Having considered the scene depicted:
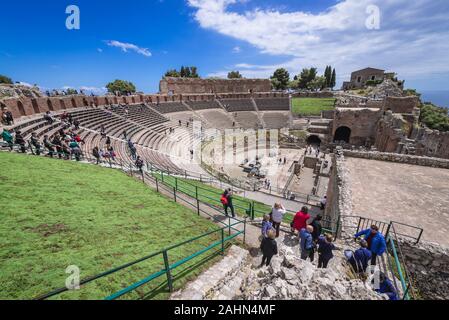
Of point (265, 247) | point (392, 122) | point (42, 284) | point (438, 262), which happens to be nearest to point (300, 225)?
point (265, 247)

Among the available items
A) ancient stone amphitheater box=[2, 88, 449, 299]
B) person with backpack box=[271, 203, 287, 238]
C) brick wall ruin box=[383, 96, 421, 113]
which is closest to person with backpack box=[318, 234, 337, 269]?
ancient stone amphitheater box=[2, 88, 449, 299]

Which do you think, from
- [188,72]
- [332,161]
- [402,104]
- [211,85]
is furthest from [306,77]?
[332,161]

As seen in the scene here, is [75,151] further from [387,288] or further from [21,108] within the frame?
[387,288]

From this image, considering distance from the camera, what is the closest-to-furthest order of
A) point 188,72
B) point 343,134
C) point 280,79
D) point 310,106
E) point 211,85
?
point 343,134 < point 310,106 < point 211,85 < point 188,72 < point 280,79

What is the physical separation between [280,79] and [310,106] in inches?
1164

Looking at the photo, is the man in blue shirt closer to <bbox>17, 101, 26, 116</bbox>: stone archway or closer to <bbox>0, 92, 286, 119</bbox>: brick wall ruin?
<bbox>0, 92, 286, 119</bbox>: brick wall ruin

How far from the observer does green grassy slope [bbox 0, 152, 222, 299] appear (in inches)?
142

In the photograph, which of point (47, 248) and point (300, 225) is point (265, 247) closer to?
point (300, 225)

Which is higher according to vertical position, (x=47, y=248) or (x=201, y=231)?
(x=47, y=248)

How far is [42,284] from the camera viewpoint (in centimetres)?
334

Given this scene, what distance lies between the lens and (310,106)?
49.7 m
